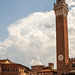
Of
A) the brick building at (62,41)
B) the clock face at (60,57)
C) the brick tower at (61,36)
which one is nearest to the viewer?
the brick building at (62,41)

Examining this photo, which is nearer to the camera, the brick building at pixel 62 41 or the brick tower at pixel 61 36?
the brick building at pixel 62 41

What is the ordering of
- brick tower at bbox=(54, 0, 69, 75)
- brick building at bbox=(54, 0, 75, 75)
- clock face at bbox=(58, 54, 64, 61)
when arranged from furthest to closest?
clock face at bbox=(58, 54, 64, 61), brick tower at bbox=(54, 0, 69, 75), brick building at bbox=(54, 0, 75, 75)

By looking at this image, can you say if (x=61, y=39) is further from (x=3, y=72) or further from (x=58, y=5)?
(x=3, y=72)

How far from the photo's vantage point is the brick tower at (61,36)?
51862 mm

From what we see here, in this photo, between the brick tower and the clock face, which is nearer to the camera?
the brick tower


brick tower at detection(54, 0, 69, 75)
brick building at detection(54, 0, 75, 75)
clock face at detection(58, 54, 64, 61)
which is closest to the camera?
brick building at detection(54, 0, 75, 75)

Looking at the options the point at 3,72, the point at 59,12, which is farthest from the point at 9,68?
the point at 59,12

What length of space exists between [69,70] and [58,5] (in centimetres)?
2351

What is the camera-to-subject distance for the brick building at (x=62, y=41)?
4994 cm

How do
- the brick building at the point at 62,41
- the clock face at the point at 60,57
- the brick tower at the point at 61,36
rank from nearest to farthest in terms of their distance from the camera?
the brick building at the point at 62,41, the brick tower at the point at 61,36, the clock face at the point at 60,57

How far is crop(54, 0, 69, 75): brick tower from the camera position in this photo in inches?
2042

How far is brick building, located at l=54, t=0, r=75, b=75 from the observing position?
49938mm

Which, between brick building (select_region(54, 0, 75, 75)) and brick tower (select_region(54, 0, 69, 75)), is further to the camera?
brick tower (select_region(54, 0, 69, 75))

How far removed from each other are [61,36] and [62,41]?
1875mm
